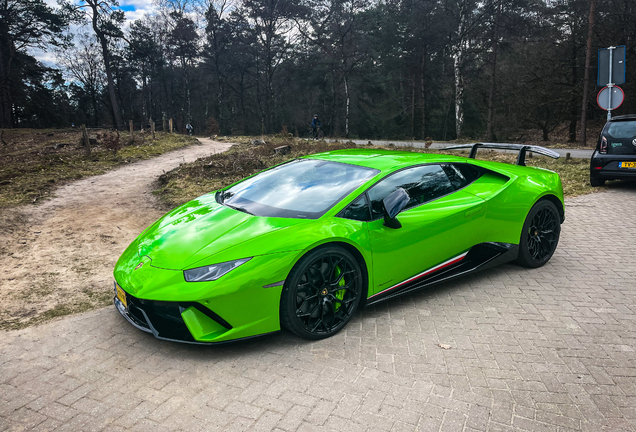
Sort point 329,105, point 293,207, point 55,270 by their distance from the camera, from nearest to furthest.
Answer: point 293,207
point 55,270
point 329,105

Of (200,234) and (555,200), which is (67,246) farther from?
(555,200)

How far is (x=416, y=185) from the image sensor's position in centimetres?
397

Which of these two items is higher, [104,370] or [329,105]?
[329,105]

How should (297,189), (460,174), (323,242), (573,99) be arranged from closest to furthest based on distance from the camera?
(323,242), (297,189), (460,174), (573,99)

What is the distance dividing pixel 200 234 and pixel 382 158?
1844mm

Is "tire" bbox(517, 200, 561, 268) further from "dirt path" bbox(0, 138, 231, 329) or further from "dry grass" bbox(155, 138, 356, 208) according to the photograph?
"dry grass" bbox(155, 138, 356, 208)

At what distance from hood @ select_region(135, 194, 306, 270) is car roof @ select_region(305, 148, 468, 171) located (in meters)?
1.08

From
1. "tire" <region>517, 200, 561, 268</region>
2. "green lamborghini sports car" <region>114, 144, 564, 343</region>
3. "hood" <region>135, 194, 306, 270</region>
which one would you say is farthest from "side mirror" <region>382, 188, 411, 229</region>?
"tire" <region>517, 200, 561, 268</region>

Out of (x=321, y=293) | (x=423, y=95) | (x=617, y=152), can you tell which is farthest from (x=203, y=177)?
(x=423, y=95)

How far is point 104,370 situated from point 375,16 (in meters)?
39.6

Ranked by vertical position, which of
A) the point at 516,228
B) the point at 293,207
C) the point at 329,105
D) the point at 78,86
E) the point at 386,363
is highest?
the point at 78,86

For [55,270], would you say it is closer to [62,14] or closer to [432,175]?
[432,175]

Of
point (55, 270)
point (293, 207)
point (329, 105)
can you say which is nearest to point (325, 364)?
point (293, 207)

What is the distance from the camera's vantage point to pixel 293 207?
3.60 meters
